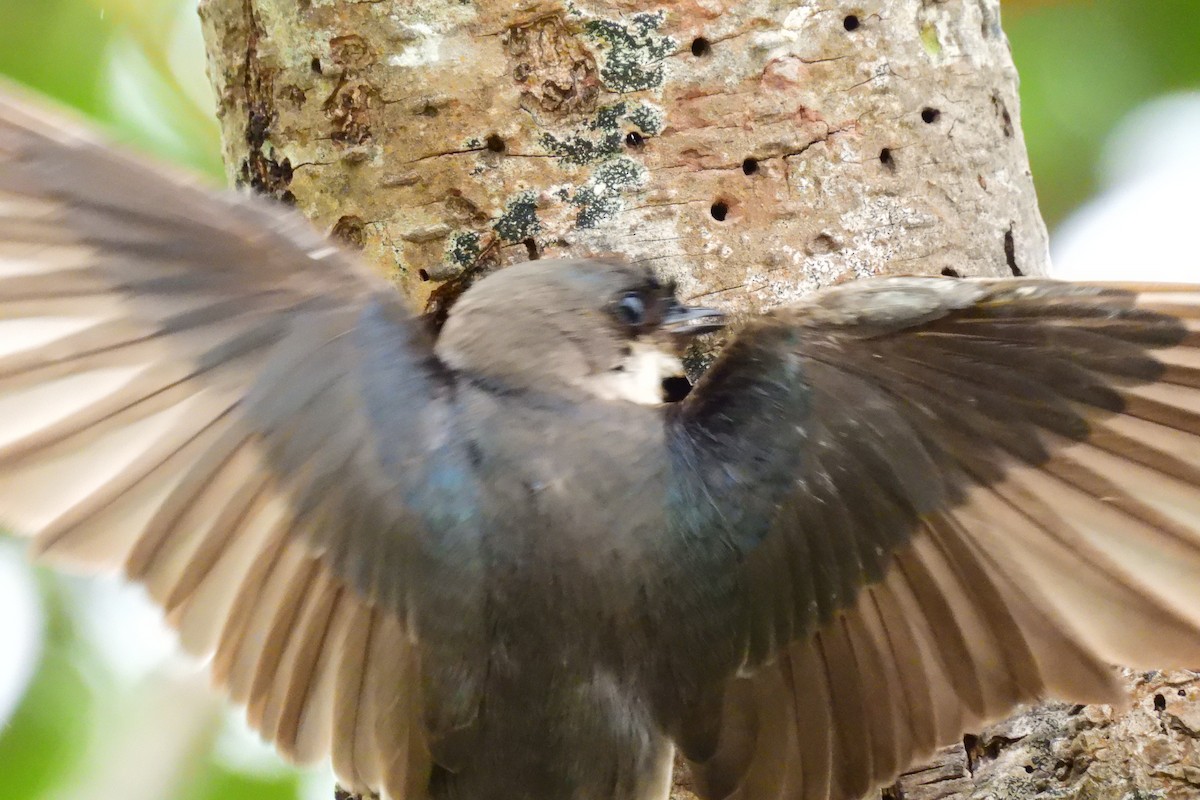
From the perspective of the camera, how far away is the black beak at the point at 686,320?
Result: 1.92 meters

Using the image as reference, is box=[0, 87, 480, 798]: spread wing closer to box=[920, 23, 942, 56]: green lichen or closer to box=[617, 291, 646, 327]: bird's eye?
box=[617, 291, 646, 327]: bird's eye

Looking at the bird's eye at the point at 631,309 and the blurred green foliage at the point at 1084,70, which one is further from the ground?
the blurred green foliage at the point at 1084,70

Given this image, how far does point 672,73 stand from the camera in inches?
82.0

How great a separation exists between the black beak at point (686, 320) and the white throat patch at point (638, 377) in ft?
0.16

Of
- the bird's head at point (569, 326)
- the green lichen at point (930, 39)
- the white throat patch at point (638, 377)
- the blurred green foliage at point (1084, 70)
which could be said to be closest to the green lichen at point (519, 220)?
the bird's head at point (569, 326)

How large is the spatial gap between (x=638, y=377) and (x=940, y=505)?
497mm

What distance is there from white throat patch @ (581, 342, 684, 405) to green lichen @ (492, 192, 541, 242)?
0.90ft

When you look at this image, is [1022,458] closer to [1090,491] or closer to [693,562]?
[1090,491]

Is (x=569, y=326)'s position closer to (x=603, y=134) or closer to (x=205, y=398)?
(x=603, y=134)

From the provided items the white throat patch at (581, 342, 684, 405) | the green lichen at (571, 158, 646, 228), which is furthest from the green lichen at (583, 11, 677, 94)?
the white throat patch at (581, 342, 684, 405)

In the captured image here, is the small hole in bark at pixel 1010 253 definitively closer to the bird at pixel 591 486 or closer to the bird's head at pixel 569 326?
the bird at pixel 591 486

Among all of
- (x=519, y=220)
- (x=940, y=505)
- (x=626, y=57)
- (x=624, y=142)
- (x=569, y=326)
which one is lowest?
(x=940, y=505)

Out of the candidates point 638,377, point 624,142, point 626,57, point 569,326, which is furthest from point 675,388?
point 626,57

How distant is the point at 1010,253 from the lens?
2203 mm
